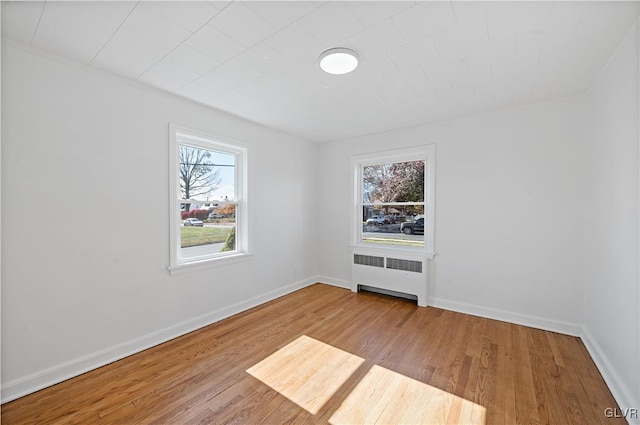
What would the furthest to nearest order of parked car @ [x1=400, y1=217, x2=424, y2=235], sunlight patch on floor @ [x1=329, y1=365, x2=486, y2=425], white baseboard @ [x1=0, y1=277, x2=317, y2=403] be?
parked car @ [x1=400, y1=217, x2=424, y2=235], white baseboard @ [x1=0, y1=277, x2=317, y2=403], sunlight patch on floor @ [x1=329, y1=365, x2=486, y2=425]

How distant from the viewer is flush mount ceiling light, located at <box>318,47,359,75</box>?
1971 mm

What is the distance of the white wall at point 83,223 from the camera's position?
6.29ft

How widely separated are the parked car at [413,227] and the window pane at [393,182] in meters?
0.33

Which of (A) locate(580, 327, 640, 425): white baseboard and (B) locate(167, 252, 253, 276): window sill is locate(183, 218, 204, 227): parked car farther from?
(A) locate(580, 327, 640, 425): white baseboard

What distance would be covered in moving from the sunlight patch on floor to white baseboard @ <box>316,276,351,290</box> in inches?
94.8

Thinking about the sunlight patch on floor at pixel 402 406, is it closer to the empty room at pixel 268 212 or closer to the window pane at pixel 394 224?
the empty room at pixel 268 212

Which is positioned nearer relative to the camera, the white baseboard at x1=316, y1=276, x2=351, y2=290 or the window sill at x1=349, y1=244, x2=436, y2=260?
the window sill at x1=349, y1=244, x2=436, y2=260

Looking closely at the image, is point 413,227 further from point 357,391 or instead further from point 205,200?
point 205,200

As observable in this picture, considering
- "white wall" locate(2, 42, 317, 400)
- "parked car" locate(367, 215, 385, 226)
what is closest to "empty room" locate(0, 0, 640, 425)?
"white wall" locate(2, 42, 317, 400)

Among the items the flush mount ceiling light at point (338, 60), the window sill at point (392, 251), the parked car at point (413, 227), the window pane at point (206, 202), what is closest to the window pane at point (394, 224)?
the parked car at point (413, 227)

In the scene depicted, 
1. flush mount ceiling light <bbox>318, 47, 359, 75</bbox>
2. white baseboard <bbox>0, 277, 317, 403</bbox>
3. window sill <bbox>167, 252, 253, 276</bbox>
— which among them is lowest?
white baseboard <bbox>0, 277, 317, 403</bbox>

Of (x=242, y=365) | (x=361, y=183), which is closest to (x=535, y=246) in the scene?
(x=361, y=183)

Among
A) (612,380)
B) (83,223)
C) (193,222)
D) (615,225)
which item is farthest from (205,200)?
(612,380)

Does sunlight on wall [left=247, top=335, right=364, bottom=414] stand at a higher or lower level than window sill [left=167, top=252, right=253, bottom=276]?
lower
